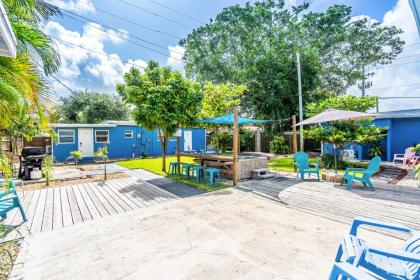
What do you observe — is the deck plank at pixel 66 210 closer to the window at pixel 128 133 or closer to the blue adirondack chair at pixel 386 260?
the blue adirondack chair at pixel 386 260

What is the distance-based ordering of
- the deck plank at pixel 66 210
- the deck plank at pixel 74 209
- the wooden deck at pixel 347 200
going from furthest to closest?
the deck plank at pixel 74 209
the deck plank at pixel 66 210
the wooden deck at pixel 347 200

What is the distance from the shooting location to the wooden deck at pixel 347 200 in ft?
13.4

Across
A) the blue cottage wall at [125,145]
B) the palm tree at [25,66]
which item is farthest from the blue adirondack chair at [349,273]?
the blue cottage wall at [125,145]

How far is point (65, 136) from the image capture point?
13367 millimetres

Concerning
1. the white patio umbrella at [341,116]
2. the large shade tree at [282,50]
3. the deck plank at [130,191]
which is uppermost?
the large shade tree at [282,50]

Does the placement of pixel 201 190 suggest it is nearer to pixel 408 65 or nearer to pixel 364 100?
pixel 364 100

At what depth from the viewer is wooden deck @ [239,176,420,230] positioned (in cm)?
409

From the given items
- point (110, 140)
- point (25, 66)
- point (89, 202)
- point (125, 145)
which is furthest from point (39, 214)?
point (125, 145)

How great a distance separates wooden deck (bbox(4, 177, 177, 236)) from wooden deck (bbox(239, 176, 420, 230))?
2959 mm

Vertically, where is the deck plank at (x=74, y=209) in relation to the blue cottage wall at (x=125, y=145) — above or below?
below

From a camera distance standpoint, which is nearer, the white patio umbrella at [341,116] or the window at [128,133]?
the white patio umbrella at [341,116]

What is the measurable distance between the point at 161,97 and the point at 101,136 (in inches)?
347

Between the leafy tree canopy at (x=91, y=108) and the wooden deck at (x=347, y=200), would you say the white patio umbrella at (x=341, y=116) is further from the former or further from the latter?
the leafy tree canopy at (x=91, y=108)

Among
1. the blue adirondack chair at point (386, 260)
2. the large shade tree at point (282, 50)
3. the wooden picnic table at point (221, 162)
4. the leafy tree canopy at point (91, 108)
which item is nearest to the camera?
the blue adirondack chair at point (386, 260)
